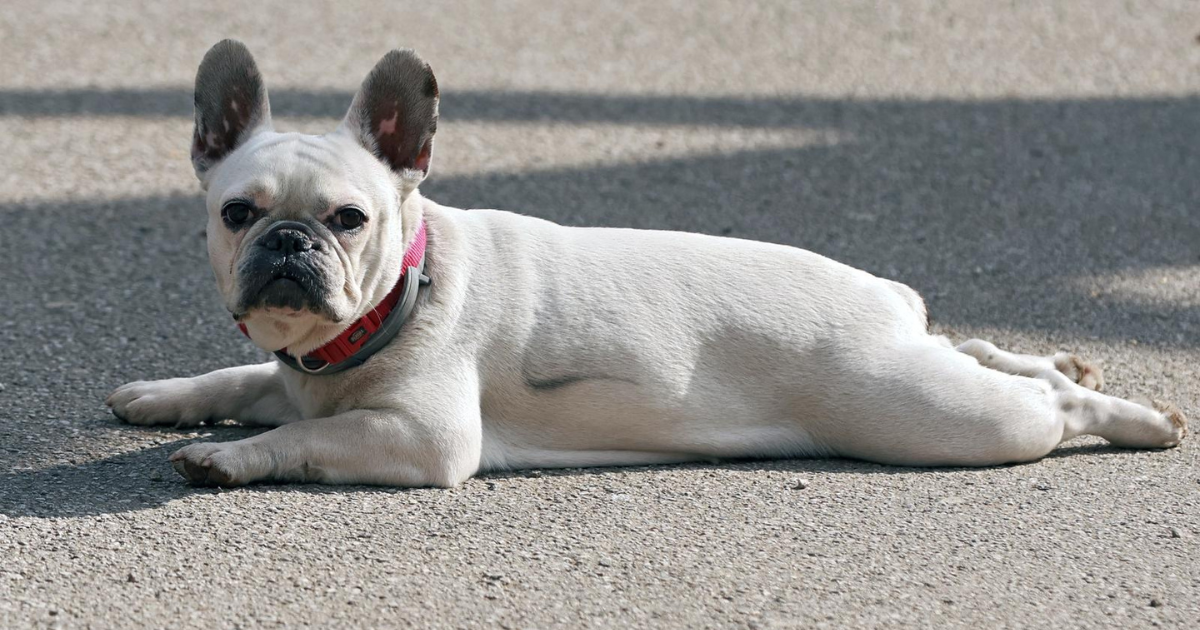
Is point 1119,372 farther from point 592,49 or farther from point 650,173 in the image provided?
point 592,49

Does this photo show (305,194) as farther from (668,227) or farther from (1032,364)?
(668,227)

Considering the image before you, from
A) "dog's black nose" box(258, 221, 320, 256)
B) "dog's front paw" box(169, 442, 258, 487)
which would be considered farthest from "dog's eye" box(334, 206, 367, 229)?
"dog's front paw" box(169, 442, 258, 487)

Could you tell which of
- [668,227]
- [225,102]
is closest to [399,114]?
[225,102]

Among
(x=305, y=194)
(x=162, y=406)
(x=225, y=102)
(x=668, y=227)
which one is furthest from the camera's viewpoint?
(x=668, y=227)

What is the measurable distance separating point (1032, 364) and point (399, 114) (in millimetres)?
2184

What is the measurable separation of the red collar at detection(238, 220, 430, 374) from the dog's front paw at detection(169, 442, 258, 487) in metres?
0.33

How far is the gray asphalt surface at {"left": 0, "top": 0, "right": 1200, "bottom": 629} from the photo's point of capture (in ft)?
11.3

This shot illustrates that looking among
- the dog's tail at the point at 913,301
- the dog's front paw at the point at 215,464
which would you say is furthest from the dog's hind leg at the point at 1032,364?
the dog's front paw at the point at 215,464

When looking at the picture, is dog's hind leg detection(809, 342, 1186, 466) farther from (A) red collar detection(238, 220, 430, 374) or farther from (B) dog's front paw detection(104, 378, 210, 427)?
(B) dog's front paw detection(104, 378, 210, 427)

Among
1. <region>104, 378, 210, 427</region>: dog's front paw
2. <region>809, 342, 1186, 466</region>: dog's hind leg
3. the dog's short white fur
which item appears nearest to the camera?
the dog's short white fur

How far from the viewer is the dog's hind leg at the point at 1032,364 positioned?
180 inches

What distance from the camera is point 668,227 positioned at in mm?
7172

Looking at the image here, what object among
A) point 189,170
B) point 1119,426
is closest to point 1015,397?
point 1119,426

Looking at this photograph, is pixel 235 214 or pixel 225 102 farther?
pixel 225 102
